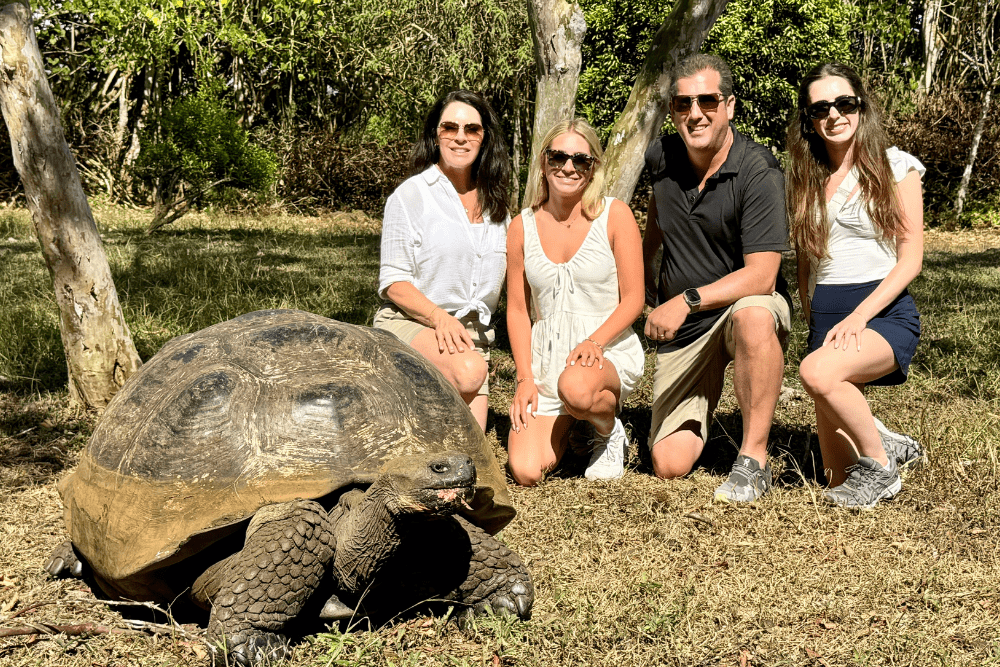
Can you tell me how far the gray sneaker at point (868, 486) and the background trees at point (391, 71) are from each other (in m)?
9.52

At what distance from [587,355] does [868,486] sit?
1091mm

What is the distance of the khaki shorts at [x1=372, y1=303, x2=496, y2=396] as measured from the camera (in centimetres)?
341

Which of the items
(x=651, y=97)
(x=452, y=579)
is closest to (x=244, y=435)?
(x=452, y=579)

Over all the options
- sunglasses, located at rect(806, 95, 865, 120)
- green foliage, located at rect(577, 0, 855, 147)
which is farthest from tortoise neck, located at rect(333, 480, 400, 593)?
green foliage, located at rect(577, 0, 855, 147)

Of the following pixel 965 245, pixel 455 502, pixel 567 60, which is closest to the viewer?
pixel 455 502

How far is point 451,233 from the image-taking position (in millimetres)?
3445

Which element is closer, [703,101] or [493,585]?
[493,585]

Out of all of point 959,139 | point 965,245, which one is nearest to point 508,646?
point 965,245

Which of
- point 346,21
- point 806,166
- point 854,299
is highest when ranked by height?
point 346,21

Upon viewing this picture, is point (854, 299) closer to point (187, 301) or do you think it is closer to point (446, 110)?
point (446, 110)

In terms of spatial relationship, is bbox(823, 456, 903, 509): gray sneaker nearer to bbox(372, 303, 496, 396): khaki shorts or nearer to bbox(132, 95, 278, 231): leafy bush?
bbox(372, 303, 496, 396): khaki shorts

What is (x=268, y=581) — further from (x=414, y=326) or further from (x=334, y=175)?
(x=334, y=175)

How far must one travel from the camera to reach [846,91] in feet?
10.0

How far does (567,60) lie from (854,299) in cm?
228
